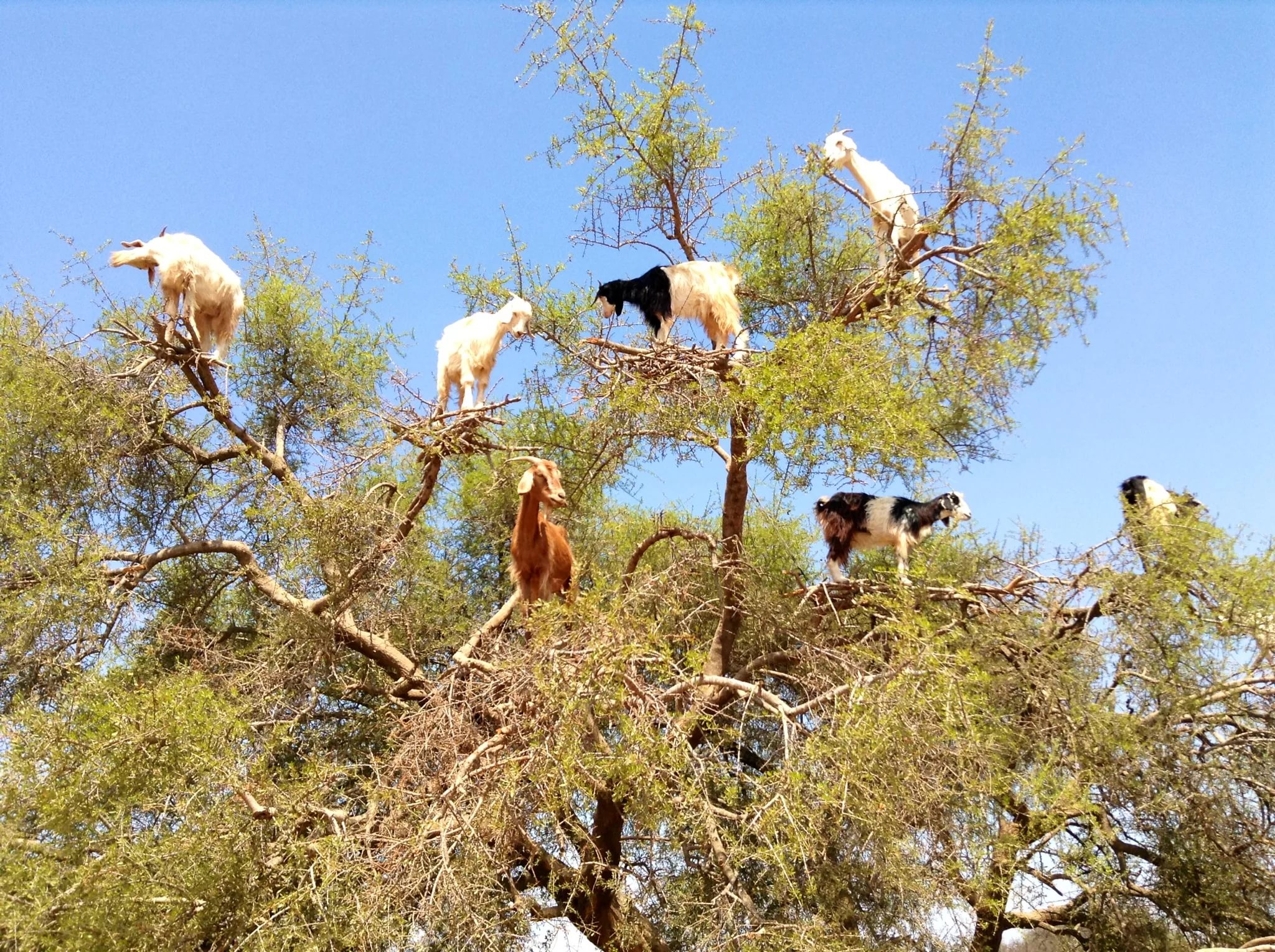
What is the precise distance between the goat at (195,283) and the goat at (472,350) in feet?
5.76

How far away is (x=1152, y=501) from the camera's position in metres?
7.81

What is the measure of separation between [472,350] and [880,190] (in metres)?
3.61

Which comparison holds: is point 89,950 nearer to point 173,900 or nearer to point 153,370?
point 173,900

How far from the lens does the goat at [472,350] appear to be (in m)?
7.64

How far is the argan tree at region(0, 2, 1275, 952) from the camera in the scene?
16.8ft

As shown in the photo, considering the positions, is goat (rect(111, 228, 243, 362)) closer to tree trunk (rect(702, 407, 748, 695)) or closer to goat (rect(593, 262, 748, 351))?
goat (rect(593, 262, 748, 351))

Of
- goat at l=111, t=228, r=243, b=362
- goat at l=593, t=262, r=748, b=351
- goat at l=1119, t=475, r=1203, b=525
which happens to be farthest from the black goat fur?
goat at l=1119, t=475, r=1203, b=525

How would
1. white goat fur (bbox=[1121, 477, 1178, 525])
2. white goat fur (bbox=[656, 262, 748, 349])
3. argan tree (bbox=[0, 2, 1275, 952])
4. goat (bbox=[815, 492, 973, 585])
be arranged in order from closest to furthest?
argan tree (bbox=[0, 2, 1275, 952]), white goat fur (bbox=[1121, 477, 1178, 525]), white goat fur (bbox=[656, 262, 748, 349]), goat (bbox=[815, 492, 973, 585])

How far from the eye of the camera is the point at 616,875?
6262 mm

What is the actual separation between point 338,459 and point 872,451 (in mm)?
3965

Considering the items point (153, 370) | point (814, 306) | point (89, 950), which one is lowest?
point (89, 950)

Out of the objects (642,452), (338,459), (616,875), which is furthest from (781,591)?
(338,459)

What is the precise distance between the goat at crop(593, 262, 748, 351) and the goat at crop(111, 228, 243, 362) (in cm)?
307

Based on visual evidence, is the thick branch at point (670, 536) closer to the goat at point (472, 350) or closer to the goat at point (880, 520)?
Result: the goat at point (880, 520)
